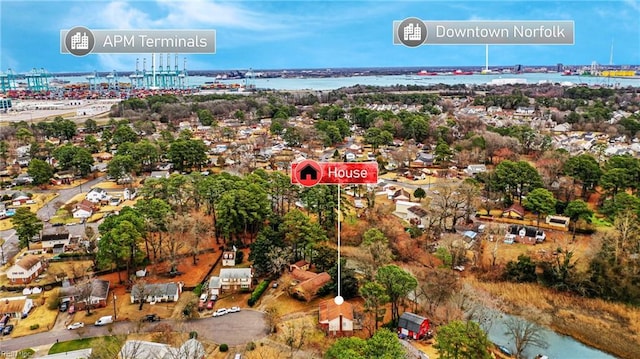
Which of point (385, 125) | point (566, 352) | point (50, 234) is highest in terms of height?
point (385, 125)

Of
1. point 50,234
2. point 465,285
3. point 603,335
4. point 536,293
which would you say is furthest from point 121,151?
point 603,335

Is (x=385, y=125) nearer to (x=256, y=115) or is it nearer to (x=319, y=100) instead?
(x=256, y=115)

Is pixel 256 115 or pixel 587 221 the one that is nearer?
pixel 587 221

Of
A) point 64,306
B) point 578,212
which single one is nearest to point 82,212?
point 64,306

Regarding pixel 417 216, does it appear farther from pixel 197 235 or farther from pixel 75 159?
pixel 75 159

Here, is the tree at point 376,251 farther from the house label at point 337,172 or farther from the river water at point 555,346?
the house label at point 337,172

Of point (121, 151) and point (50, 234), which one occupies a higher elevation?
point (121, 151)

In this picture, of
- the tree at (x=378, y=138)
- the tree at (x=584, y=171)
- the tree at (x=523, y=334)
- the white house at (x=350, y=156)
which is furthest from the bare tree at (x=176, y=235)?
the tree at (x=378, y=138)
